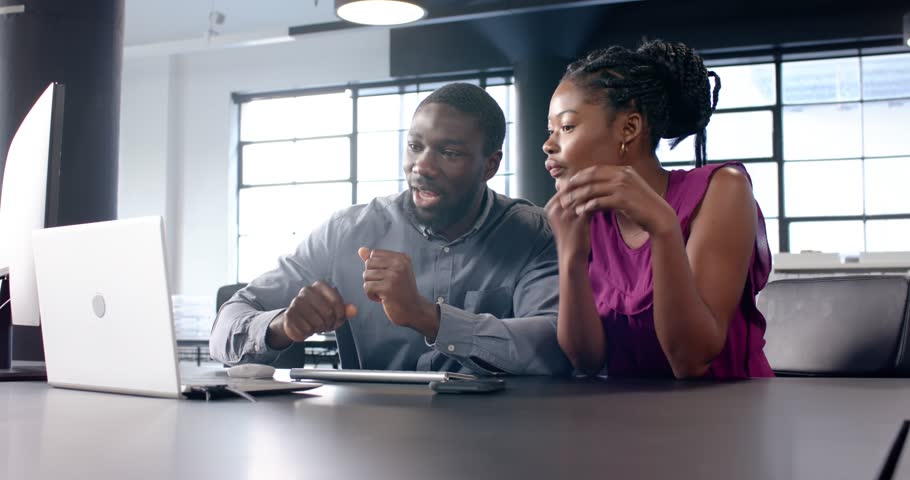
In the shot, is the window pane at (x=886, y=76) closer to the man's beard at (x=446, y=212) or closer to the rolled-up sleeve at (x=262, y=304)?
the man's beard at (x=446, y=212)

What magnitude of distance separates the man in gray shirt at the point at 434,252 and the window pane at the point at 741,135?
17.9 ft

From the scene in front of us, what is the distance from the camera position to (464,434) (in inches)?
26.2

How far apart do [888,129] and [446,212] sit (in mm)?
5974

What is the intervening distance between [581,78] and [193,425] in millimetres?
1026

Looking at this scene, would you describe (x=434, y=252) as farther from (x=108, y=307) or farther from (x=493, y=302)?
(x=108, y=307)

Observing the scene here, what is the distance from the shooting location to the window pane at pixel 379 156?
26.5ft

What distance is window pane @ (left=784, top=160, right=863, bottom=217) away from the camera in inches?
262

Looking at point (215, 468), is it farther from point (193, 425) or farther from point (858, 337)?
point (858, 337)

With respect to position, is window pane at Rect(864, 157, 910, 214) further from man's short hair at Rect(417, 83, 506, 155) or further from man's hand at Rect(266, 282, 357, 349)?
man's hand at Rect(266, 282, 357, 349)

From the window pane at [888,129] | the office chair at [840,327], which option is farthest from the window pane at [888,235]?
the office chair at [840,327]

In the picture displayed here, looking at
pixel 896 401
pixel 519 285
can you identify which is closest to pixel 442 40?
pixel 519 285

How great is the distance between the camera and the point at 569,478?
49 centimetres

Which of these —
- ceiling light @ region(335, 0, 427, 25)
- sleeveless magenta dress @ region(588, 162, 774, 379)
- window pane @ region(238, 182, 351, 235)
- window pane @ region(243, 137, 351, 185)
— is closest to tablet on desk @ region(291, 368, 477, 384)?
sleeveless magenta dress @ region(588, 162, 774, 379)

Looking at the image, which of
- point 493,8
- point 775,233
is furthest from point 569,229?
point 775,233
